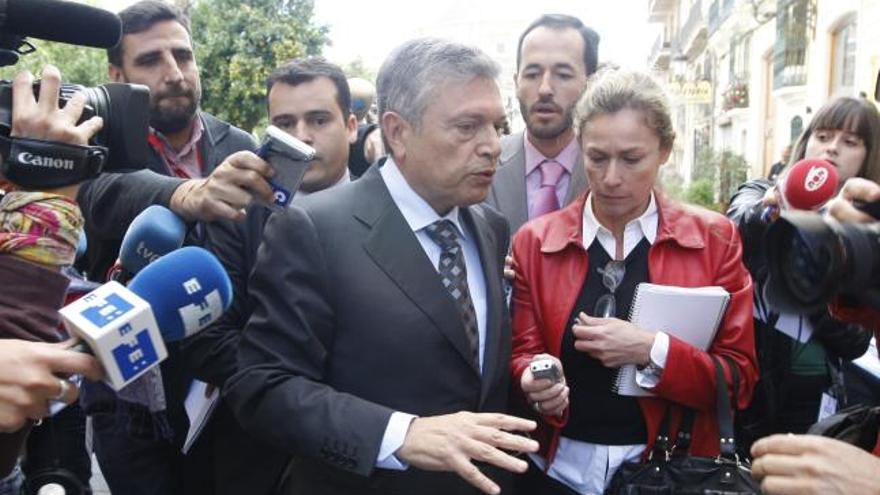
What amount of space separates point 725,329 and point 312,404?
123cm

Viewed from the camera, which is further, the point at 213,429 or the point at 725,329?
the point at 213,429

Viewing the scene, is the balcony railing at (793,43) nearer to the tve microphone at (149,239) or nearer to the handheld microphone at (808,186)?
the handheld microphone at (808,186)

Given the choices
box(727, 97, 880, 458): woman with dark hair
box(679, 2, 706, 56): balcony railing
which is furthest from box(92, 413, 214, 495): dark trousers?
box(679, 2, 706, 56): balcony railing

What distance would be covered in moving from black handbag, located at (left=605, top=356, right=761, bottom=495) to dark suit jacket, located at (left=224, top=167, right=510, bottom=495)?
1.53 feet

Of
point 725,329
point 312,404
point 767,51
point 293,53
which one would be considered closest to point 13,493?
point 312,404

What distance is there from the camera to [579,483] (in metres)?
2.39

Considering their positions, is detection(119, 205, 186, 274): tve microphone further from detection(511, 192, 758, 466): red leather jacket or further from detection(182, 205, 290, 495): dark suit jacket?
detection(511, 192, 758, 466): red leather jacket

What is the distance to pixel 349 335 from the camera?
2047 millimetres

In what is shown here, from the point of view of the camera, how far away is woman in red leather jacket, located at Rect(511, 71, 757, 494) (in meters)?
2.32

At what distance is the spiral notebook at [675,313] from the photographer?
233 cm

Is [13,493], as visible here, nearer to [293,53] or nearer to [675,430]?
[675,430]

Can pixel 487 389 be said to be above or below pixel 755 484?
above

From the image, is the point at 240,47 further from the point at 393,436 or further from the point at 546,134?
the point at 393,436

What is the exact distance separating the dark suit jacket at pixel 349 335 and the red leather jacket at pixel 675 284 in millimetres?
366
